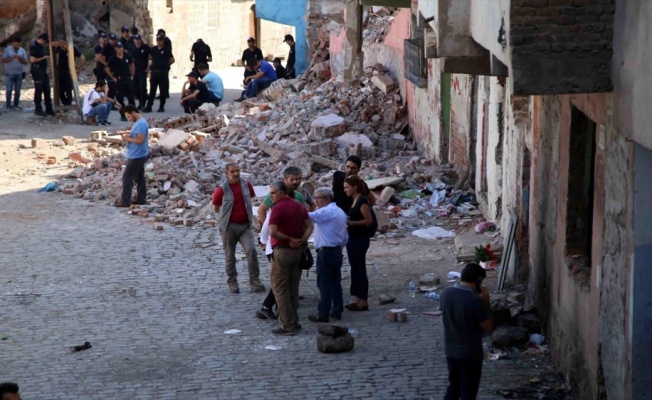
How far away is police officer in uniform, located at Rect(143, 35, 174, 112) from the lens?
2823 centimetres

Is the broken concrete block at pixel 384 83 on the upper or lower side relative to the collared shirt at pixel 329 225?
upper

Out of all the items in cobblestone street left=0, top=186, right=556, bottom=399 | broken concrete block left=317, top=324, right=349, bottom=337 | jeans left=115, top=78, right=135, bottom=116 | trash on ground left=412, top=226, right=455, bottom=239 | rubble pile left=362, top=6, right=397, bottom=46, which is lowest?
cobblestone street left=0, top=186, right=556, bottom=399

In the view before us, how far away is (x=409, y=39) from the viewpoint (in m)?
19.8

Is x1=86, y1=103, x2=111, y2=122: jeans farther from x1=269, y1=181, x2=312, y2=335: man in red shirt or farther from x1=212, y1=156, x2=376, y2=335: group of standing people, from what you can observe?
x1=269, y1=181, x2=312, y2=335: man in red shirt

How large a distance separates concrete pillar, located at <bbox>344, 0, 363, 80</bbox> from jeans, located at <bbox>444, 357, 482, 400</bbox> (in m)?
14.8

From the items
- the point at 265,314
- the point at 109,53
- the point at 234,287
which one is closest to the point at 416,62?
the point at 234,287

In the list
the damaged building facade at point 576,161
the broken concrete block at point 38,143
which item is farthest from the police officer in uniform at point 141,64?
the damaged building facade at point 576,161

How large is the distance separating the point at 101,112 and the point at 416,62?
9906 millimetres

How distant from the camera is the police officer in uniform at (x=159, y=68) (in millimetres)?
28234

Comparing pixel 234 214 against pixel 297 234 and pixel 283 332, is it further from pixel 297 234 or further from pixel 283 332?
pixel 283 332

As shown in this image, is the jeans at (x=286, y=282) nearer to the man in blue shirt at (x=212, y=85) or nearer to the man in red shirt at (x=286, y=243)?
the man in red shirt at (x=286, y=243)

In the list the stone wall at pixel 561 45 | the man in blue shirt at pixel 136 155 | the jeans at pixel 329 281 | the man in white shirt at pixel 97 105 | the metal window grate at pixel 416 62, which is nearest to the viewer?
the stone wall at pixel 561 45

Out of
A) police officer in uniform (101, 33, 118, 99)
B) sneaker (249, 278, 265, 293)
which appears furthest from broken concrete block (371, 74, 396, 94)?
sneaker (249, 278, 265, 293)

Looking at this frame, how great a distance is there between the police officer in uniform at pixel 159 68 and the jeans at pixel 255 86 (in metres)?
2.56
